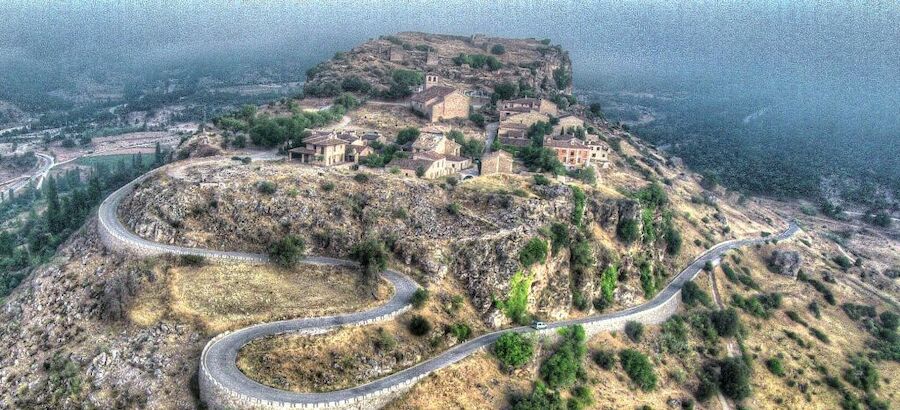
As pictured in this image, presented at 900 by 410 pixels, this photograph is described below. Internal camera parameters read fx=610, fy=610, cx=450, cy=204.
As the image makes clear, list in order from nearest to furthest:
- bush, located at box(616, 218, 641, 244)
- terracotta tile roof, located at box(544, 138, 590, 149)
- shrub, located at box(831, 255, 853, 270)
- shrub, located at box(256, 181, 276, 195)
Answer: shrub, located at box(256, 181, 276, 195) < bush, located at box(616, 218, 641, 244) < terracotta tile roof, located at box(544, 138, 590, 149) < shrub, located at box(831, 255, 853, 270)

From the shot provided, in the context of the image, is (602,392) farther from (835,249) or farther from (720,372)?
(835,249)

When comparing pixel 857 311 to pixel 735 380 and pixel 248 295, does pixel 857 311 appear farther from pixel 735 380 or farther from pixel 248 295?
pixel 248 295

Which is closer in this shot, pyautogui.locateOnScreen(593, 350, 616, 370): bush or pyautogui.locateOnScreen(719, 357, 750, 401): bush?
pyautogui.locateOnScreen(593, 350, 616, 370): bush

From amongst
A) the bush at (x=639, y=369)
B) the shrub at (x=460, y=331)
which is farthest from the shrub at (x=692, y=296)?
the shrub at (x=460, y=331)

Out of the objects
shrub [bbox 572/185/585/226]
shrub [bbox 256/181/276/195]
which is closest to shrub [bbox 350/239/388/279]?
shrub [bbox 256/181/276/195]

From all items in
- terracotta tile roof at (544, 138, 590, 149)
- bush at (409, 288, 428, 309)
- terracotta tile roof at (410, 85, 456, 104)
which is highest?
terracotta tile roof at (410, 85, 456, 104)

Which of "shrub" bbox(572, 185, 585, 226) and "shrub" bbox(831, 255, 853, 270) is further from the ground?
"shrub" bbox(572, 185, 585, 226)

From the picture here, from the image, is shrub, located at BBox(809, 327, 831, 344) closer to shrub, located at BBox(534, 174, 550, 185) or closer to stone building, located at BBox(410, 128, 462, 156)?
shrub, located at BBox(534, 174, 550, 185)

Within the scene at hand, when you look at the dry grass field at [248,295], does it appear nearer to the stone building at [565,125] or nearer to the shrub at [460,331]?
the shrub at [460,331]
